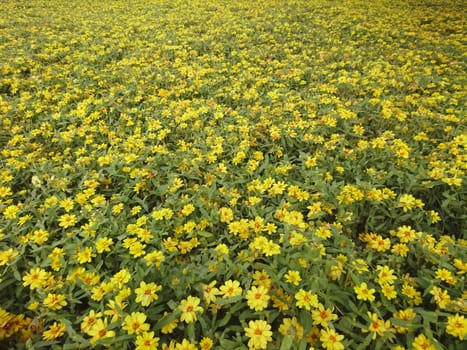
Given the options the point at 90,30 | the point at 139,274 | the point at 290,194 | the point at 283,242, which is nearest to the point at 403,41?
the point at 290,194

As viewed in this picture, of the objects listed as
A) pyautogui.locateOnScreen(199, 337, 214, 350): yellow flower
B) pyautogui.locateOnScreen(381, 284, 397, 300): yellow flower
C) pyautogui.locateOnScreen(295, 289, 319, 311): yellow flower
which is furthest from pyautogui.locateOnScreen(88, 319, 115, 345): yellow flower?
pyautogui.locateOnScreen(381, 284, 397, 300): yellow flower

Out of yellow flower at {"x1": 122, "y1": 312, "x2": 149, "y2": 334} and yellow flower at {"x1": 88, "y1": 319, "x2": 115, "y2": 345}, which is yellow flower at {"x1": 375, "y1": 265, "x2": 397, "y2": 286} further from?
yellow flower at {"x1": 88, "y1": 319, "x2": 115, "y2": 345}

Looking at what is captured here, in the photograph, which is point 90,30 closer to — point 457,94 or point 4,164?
point 4,164

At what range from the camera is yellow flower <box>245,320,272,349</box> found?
4.21 ft

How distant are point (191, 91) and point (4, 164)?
7.97ft

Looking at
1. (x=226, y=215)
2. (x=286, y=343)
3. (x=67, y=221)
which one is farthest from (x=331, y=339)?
(x=67, y=221)

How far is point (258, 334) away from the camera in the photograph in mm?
1317

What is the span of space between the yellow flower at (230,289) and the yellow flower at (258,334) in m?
0.18

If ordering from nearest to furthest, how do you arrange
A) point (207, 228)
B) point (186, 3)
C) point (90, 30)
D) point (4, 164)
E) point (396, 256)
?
point (396, 256) → point (207, 228) → point (4, 164) → point (90, 30) → point (186, 3)

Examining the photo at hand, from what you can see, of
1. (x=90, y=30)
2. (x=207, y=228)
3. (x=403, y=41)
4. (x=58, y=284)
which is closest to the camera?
(x=58, y=284)

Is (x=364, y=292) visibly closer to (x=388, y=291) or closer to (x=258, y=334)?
(x=388, y=291)

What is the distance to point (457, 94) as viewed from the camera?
356cm

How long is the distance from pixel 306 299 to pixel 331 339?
19cm

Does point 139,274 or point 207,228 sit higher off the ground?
point 139,274
